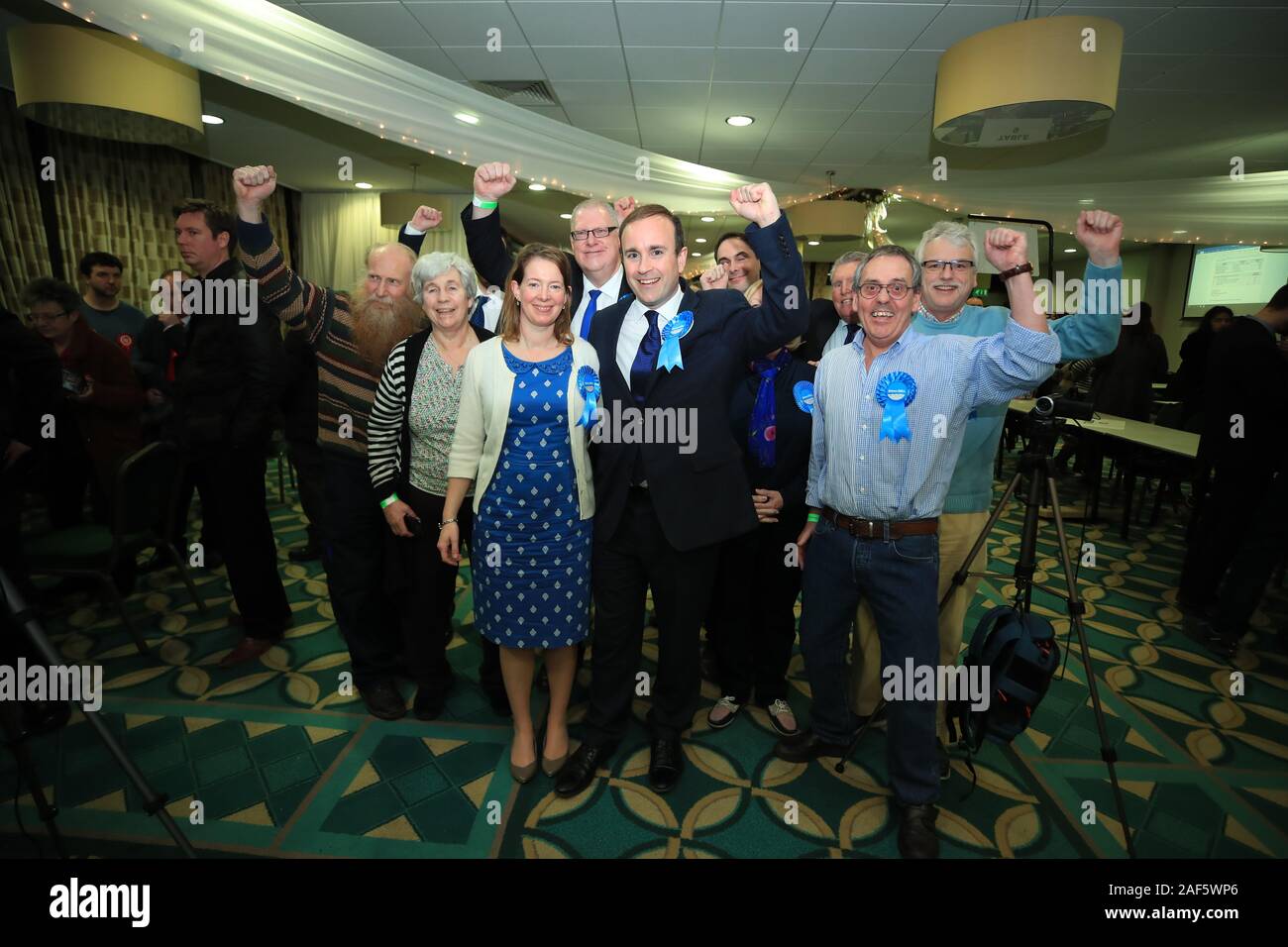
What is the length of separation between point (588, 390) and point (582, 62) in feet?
13.0

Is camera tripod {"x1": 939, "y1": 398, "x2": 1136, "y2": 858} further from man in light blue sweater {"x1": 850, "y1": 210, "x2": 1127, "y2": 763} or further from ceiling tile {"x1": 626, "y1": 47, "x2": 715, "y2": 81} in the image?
ceiling tile {"x1": 626, "y1": 47, "x2": 715, "y2": 81}

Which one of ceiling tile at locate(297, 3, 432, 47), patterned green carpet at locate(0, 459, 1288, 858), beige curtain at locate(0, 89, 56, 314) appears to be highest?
ceiling tile at locate(297, 3, 432, 47)

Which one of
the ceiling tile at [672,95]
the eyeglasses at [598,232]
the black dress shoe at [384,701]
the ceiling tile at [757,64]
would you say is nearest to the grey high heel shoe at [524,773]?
the black dress shoe at [384,701]

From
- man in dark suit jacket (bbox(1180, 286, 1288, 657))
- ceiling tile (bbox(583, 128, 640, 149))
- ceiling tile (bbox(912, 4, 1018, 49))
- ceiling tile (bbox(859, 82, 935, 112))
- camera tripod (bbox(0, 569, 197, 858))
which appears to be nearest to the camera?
camera tripod (bbox(0, 569, 197, 858))

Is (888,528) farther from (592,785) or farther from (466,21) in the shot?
(466,21)

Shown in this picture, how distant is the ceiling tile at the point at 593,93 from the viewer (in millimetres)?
4973

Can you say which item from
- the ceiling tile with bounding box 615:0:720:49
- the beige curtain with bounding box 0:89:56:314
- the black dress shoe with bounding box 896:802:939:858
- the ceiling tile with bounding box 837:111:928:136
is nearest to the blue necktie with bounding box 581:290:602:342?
the black dress shoe with bounding box 896:802:939:858

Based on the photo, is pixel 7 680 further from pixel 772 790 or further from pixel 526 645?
pixel 772 790

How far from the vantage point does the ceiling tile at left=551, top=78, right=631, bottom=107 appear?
16.3 ft

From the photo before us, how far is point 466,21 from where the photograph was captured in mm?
4020

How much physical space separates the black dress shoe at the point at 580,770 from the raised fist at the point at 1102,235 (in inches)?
80.2

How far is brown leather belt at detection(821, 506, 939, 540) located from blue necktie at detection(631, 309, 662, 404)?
736 mm

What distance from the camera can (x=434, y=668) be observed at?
2.37 metres

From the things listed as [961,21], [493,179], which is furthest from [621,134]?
[493,179]
